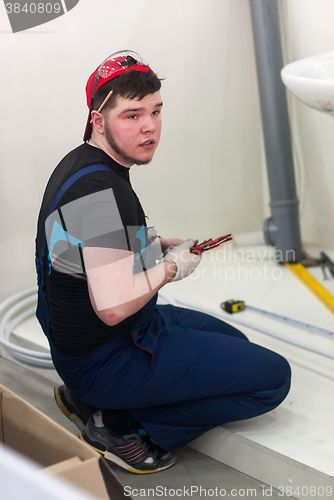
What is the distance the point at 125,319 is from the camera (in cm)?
130

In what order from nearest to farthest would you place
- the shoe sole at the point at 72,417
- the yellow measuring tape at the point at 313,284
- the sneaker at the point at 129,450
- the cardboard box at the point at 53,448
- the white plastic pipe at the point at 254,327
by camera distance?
the cardboard box at the point at 53,448
the sneaker at the point at 129,450
the shoe sole at the point at 72,417
the white plastic pipe at the point at 254,327
the yellow measuring tape at the point at 313,284

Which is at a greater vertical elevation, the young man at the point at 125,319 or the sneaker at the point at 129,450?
the young man at the point at 125,319

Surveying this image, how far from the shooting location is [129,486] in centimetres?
132

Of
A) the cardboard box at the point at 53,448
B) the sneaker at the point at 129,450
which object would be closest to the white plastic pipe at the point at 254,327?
the sneaker at the point at 129,450

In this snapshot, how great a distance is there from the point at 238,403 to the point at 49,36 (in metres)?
1.55

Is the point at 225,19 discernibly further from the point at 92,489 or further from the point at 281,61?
the point at 92,489

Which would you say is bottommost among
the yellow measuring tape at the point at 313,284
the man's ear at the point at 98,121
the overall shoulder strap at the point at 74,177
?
the yellow measuring tape at the point at 313,284

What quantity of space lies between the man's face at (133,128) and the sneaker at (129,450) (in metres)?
0.73

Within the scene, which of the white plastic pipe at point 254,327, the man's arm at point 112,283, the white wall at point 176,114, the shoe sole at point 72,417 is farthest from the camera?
the white wall at point 176,114

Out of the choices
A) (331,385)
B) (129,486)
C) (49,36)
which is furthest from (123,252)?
(49,36)

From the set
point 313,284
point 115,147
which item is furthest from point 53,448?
point 313,284

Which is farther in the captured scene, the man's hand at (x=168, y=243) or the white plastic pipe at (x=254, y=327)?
the white plastic pipe at (x=254, y=327)

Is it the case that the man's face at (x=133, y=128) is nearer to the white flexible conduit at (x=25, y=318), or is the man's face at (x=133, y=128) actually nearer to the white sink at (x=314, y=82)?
the white sink at (x=314, y=82)

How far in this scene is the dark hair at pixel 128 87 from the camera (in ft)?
3.84
